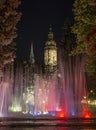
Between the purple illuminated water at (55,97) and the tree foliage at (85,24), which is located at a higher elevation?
the tree foliage at (85,24)

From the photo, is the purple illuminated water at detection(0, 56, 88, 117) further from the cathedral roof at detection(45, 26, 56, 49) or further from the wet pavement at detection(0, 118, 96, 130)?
the cathedral roof at detection(45, 26, 56, 49)

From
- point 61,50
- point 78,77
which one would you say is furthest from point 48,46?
point 78,77

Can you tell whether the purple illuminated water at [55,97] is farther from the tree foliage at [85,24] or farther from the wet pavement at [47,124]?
the tree foliage at [85,24]

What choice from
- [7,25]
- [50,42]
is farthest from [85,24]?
[50,42]

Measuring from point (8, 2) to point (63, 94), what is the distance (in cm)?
1245

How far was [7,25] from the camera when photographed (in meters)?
26.4

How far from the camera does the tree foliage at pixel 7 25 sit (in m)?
26.1

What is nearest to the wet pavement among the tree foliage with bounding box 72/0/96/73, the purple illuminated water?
the tree foliage with bounding box 72/0/96/73

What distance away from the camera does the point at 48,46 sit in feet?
438

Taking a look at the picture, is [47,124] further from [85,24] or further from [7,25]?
[7,25]

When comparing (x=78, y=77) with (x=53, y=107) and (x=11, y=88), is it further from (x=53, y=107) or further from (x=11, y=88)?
(x=11, y=88)

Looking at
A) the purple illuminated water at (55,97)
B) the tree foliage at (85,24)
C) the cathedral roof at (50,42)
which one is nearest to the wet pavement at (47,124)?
the tree foliage at (85,24)

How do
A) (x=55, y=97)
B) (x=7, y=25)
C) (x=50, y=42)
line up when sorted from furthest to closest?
(x=50, y=42) → (x=55, y=97) → (x=7, y=25)

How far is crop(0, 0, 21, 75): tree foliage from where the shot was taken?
85.7ft
